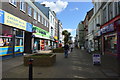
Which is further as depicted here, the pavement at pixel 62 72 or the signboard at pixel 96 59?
the signboard at pixel 96 59

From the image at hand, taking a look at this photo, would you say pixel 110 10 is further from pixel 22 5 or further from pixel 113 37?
pixel 22 5

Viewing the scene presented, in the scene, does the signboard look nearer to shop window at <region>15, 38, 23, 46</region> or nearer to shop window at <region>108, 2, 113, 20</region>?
shop window at <region>108, 2, 113, 20</region>

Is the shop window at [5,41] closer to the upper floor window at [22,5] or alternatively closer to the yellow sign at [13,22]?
the yellow sign at [13,22]

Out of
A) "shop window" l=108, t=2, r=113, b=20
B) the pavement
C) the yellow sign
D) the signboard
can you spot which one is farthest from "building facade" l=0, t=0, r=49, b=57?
"shop window" l=108, t=2, r=113, b=20

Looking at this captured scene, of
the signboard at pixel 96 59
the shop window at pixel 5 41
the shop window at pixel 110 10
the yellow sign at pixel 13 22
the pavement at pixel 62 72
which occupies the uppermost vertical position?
the shop window at pixel 110 10

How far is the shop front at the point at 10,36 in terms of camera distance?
452 inches

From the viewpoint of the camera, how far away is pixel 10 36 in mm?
13203

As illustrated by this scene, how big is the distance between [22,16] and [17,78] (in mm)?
11319

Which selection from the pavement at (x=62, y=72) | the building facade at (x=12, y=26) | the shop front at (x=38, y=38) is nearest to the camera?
the pavement at (x=62, y=72)

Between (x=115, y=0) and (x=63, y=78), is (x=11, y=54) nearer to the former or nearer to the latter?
(x=63, y=78)

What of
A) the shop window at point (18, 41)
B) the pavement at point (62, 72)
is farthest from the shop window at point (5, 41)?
the pavement at point (62, 72)

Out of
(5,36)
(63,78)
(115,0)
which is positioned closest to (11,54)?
(5,36)

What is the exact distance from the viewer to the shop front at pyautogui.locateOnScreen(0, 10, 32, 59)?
1148 cm

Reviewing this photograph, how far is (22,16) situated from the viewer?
1566 centimetres
